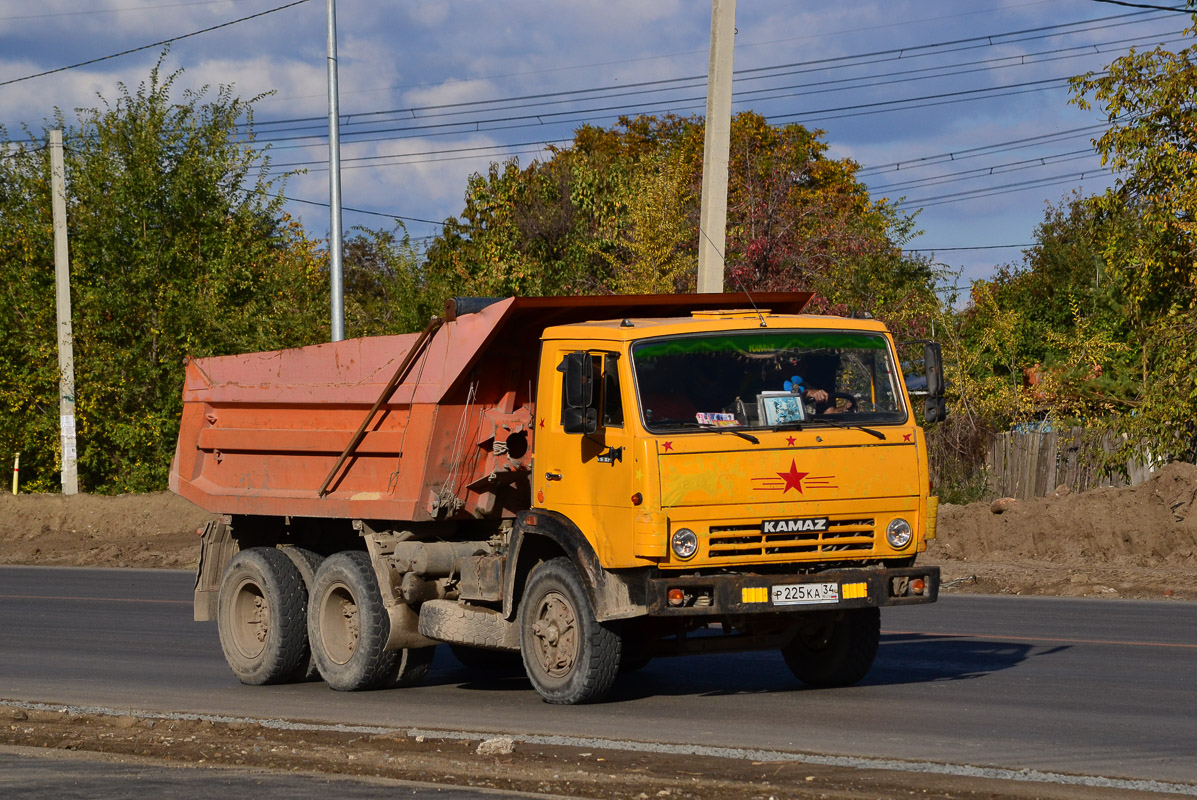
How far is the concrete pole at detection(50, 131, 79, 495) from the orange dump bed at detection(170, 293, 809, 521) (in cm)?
1997

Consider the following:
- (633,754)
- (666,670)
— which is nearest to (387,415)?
(666,670)

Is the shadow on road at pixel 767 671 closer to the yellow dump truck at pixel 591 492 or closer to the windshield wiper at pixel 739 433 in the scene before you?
the yellow dump truck at pixel 591 492

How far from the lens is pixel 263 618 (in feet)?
41.5

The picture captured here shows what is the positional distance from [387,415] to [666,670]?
3050 millimetres

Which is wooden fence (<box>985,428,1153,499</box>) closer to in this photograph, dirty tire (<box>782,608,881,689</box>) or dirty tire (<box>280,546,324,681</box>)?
dirty tire (<box>782,608,881,689</box>)

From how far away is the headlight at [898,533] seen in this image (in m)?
9.79

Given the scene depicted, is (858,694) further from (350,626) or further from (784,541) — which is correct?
(350,626)

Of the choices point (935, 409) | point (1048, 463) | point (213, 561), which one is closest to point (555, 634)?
point (935, 409)

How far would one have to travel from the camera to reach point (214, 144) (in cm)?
3300

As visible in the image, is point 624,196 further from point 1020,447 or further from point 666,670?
point 666,670

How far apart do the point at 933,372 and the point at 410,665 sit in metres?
4.49

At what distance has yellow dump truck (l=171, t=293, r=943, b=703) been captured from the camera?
9.46 metres

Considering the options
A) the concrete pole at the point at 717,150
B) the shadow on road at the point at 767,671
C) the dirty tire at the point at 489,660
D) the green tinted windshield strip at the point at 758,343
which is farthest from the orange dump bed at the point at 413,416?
the concrete pole at the point at 717,150

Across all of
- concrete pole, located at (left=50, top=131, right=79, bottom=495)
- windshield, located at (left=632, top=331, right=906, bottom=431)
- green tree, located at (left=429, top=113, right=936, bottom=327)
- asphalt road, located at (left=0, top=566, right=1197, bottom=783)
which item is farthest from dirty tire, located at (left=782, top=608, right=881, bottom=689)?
concrete pole, located at (left=50, top=131, right=79, bottom=495)
